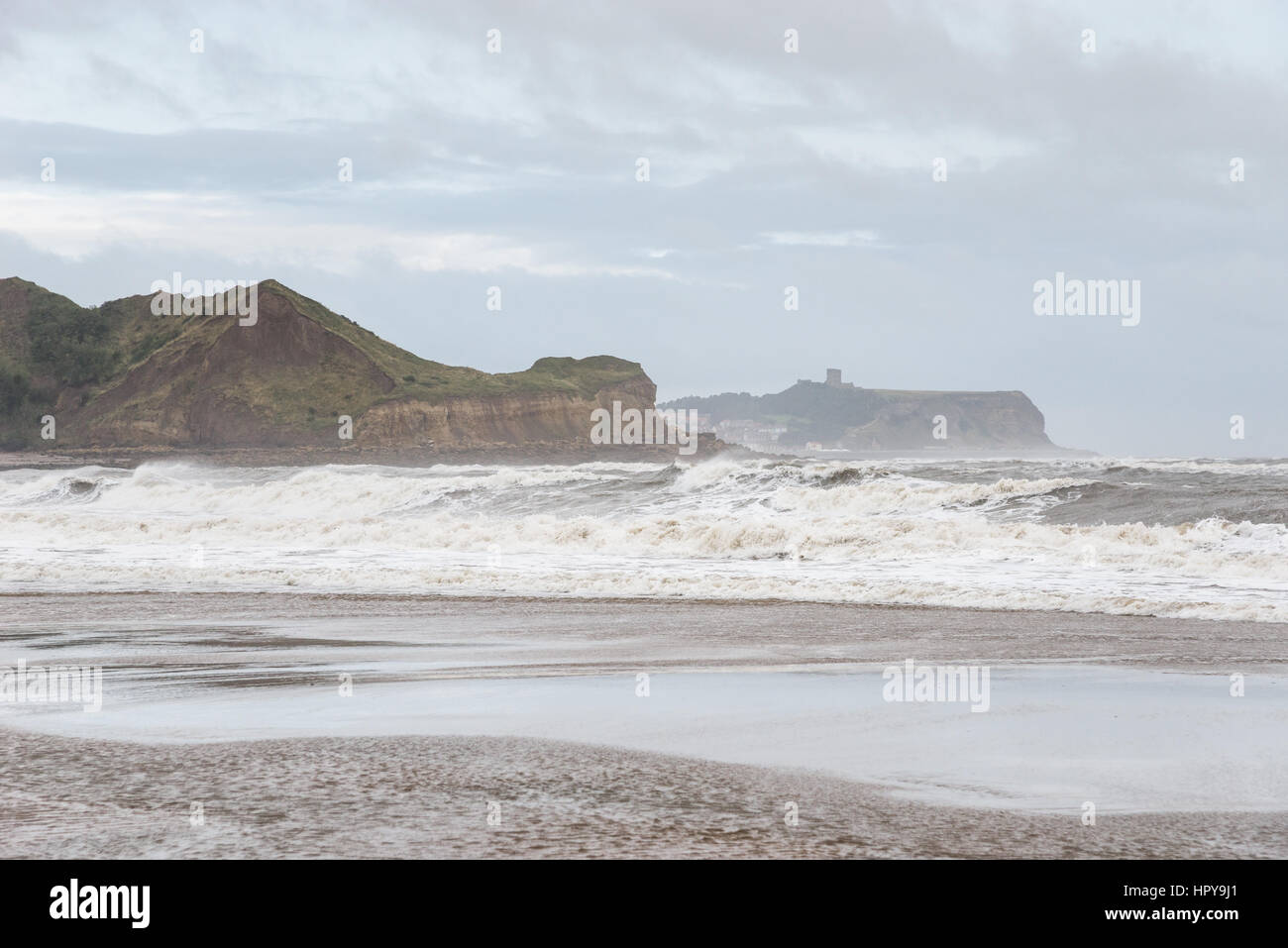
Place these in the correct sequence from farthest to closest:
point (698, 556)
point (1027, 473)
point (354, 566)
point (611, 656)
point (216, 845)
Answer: point (1027, 473) < point (698, 556) < point (354, 566) < point (611, 656) < point (216, 845)

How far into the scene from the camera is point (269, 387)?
10581 centimetres

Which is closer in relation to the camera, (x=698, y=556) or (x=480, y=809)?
(x=480, y=809)

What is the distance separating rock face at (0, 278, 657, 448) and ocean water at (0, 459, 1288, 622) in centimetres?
6919

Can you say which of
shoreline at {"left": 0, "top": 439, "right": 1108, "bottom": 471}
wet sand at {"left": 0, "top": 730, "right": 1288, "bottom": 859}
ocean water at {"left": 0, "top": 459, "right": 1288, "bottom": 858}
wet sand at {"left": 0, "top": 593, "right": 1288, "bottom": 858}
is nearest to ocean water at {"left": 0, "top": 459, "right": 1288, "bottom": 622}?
ocean water at {"left": 0, "top": 459, "right": 1288, "bottom": 858}

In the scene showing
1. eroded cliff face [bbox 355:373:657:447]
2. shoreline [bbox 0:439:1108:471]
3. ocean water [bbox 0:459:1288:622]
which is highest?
eroded cliff face [bbox 355:373:657:447]

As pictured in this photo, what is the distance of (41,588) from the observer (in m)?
16.3

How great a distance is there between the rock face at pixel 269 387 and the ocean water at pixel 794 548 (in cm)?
6919

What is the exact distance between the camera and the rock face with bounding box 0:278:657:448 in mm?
101438

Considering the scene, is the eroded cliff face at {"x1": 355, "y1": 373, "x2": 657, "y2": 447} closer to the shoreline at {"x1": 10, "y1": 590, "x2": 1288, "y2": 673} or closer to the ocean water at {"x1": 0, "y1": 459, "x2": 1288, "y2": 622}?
the ocean water at {"x1": 0, "y1": 459, "x2": 1288, "y2": 622}

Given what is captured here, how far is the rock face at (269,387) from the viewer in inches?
3994

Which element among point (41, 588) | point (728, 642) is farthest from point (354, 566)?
point (728, 642)

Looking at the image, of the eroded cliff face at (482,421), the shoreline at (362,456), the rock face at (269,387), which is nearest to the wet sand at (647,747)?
the shoreline at (362,456)
